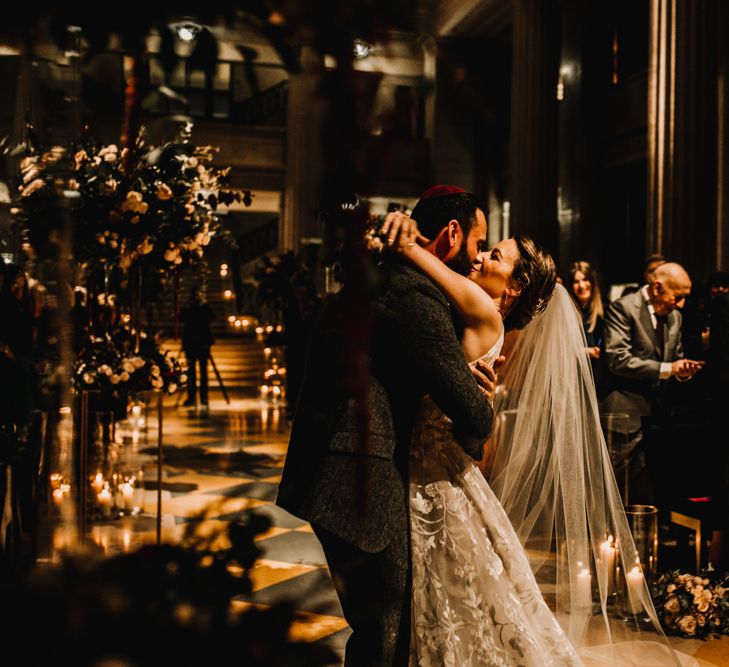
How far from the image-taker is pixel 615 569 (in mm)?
4086

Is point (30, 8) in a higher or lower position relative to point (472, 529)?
higher

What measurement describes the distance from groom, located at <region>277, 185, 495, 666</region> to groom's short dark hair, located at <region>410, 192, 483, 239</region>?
7.1 inches

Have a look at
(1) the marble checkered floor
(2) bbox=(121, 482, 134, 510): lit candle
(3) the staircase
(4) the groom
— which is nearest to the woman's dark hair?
(1) the marble checkered floor

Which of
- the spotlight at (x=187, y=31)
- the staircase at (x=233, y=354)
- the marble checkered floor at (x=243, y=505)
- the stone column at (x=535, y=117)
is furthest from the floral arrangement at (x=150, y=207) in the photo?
the staircase at (x=233, y=354)

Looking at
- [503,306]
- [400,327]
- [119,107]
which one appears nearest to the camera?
[119,107]

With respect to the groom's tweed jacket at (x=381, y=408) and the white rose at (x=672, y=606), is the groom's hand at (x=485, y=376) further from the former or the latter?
the white rose at (x=672, y=606)

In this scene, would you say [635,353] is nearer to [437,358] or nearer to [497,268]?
[497,268]

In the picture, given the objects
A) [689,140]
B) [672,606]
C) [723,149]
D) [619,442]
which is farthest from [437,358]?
[689,140]

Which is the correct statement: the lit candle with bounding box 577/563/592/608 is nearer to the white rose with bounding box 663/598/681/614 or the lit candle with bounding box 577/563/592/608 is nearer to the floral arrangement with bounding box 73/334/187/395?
the white rose with bounding box 663/598/681/614

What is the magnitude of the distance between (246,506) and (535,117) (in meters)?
8.70

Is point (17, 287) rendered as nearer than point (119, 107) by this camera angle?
No

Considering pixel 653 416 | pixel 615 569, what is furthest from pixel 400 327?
pixel 653 416

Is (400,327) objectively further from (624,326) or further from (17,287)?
(624,326)

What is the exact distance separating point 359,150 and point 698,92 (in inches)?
319
